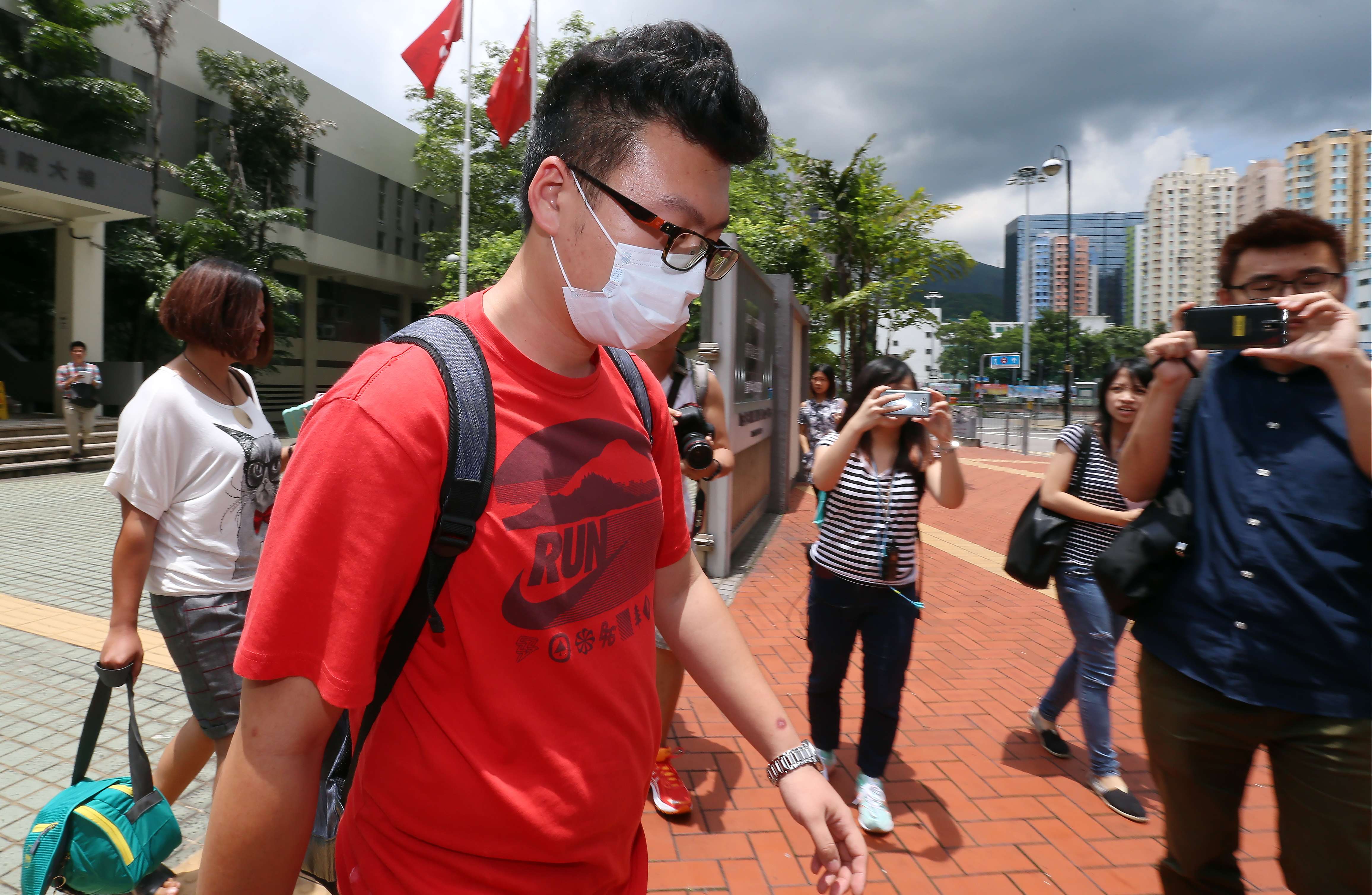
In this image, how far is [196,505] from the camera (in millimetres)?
2285

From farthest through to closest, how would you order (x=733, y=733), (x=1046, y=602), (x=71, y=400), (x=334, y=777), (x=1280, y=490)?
(x=71, y=400) → (x=1046, y=602) → (x=733, y=733) → (x=1280, y=490) → (x=334, y=777)

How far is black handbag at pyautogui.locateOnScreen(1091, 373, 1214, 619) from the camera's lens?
2.11 metres

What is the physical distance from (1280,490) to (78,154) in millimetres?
18700

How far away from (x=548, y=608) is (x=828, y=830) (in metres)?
0.59

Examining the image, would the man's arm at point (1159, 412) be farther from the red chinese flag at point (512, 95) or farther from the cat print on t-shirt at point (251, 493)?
the red chinese flag at point (512, 95)

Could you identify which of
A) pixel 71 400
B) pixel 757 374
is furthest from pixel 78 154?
pixel 757 374

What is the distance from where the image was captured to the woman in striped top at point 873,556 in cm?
314

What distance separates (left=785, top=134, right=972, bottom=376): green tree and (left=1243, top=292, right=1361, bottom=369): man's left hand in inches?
529

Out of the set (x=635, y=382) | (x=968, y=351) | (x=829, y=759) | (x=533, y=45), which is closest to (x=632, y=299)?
(x=635, y=382)

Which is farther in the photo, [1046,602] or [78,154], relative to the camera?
[78,154]

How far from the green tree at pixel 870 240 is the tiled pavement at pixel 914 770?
33.9 ft

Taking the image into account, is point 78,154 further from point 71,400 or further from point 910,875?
point 910,875

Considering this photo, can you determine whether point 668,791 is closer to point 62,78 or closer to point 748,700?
point 748,700

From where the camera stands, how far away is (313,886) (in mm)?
2547
